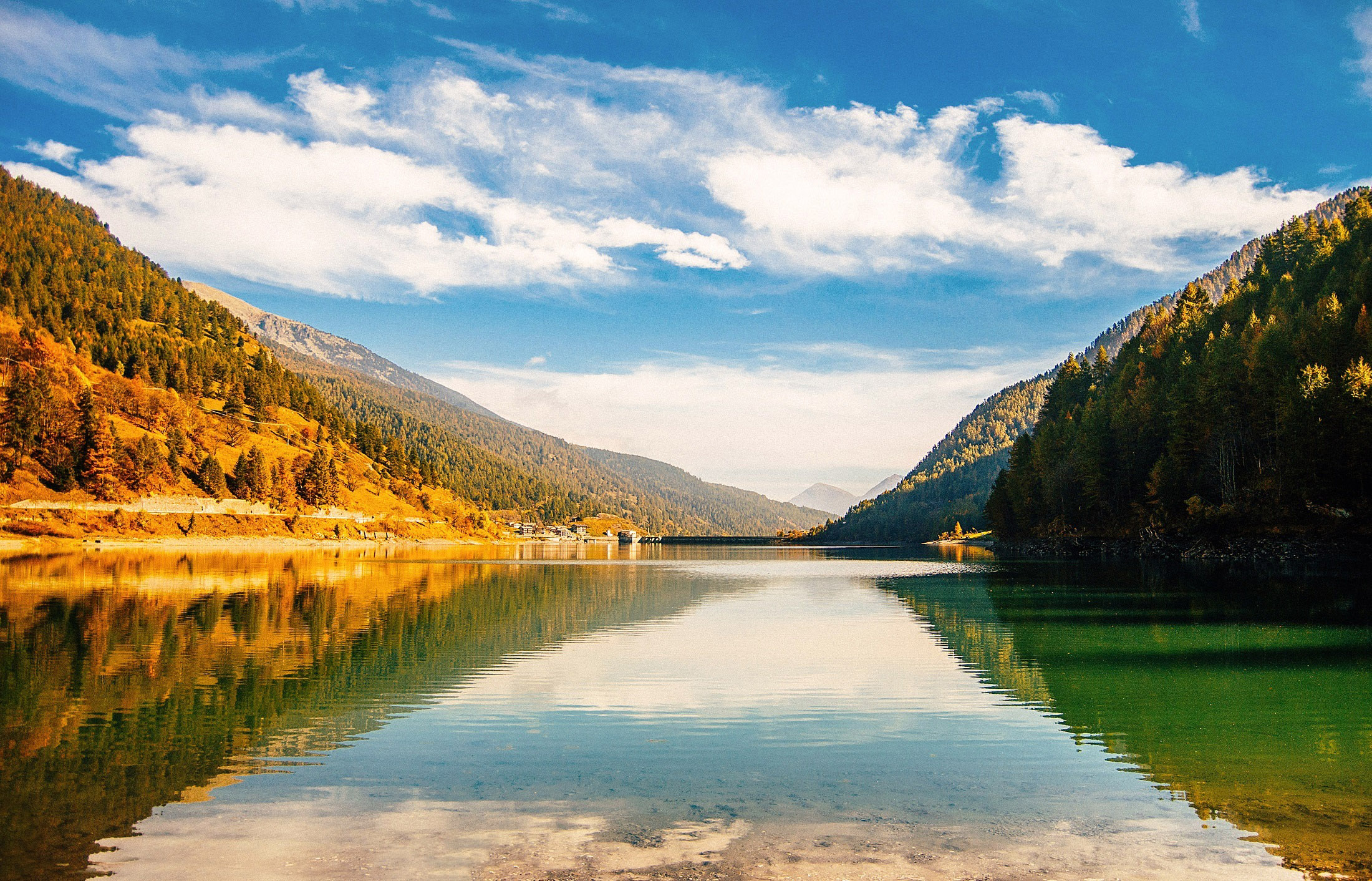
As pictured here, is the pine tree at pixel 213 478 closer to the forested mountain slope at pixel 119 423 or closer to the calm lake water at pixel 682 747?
the forested mountain slope at pixel 119 423

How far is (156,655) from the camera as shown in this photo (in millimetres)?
25875

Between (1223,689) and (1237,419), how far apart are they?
244 feet

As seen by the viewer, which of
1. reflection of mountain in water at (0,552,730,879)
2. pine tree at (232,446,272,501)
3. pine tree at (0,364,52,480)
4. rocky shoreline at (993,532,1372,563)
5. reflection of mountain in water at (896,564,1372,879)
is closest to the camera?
reflection of mountain in water at (896,564,1372,879)

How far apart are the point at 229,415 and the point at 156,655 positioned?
180m

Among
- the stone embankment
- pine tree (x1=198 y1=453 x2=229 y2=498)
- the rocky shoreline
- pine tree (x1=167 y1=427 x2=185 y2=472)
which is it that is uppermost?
pine tree (x1=167 y1=427 x2=185 y2=472)

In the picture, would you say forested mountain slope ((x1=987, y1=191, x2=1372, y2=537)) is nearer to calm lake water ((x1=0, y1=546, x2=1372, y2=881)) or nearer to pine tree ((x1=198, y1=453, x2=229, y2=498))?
calm lake water ((x1=0, y1=546, x2=1372, y2=881))

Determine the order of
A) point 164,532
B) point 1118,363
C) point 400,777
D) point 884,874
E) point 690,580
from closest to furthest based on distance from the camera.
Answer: point 884,874 → point 400,777 → point 690,580 → point 164,532 → point 1118,363

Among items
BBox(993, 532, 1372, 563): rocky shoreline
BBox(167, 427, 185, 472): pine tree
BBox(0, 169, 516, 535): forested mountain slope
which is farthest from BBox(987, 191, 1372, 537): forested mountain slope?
BBox(167, 427, 185, 472): pine tree

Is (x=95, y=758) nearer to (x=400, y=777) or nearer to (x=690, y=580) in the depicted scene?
(x=400, y=777)

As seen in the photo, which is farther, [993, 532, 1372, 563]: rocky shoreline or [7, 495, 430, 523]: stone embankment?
[7, 495, 430, 523]: stone embankment

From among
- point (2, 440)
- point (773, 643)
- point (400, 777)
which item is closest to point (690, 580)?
point (773, 643)

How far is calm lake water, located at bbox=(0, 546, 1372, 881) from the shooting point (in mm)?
10281

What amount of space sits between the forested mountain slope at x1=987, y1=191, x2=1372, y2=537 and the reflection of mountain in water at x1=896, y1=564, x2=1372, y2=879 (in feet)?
83.9

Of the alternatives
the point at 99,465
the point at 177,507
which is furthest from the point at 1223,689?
the point at 177,507
